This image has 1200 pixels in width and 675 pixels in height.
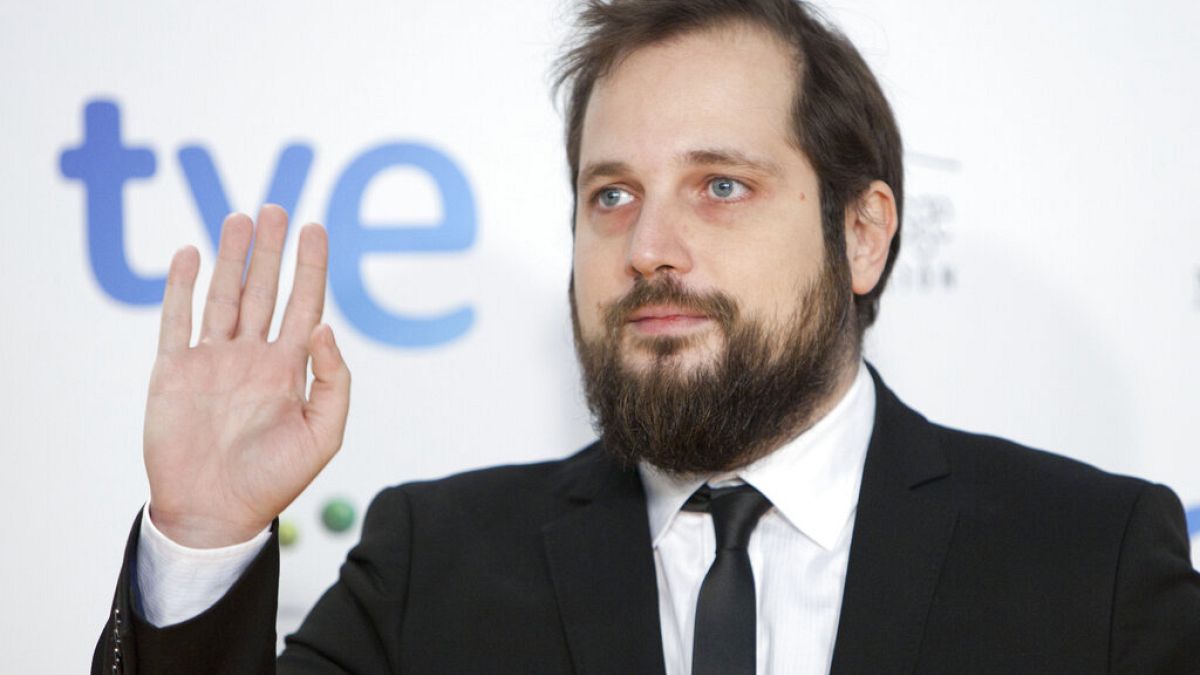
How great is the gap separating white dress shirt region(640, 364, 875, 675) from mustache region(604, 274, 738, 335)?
0.24 metres

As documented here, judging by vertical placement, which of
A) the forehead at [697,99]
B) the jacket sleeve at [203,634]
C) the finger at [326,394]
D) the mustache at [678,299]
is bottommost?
the jacket sleeve at [203,634]

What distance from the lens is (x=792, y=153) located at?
2133 mm

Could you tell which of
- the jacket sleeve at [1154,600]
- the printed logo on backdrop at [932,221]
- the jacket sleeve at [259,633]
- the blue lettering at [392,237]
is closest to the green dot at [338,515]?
the blue lettering at [392,237]

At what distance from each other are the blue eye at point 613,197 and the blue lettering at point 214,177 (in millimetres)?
707

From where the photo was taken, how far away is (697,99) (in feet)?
6.79

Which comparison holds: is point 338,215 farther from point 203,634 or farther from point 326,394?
point 203,634

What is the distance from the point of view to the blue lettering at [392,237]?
101 inches

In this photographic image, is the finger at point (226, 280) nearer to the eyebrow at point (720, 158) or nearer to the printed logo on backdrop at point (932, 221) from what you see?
the eyebrow at point (720, 158)

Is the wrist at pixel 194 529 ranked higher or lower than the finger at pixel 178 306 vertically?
lower

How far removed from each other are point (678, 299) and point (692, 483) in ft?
1.00

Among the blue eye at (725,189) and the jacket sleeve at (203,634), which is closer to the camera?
the jacket sleeve at (203,634)

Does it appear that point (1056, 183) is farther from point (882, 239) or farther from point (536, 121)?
point (536, 121)

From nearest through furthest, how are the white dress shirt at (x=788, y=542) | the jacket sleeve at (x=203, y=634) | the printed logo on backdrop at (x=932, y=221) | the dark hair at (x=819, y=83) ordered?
the jacket sleeve at (x=203, y=634) < the white dress shirt at (x=788, y=542) < the dark hair at (x=819, y=83) < the printed logo on backdrop at (x=932, y=221)

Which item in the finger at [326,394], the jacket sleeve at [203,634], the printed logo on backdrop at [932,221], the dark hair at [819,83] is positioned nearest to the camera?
the jacket sleeve at [203,634]
